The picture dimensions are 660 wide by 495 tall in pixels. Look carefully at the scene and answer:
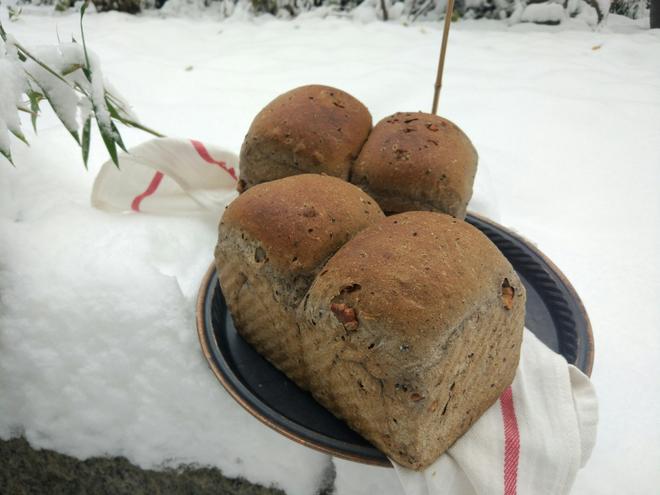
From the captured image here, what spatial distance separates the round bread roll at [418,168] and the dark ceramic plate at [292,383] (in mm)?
191

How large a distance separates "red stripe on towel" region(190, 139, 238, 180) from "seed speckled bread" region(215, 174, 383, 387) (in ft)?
1.34

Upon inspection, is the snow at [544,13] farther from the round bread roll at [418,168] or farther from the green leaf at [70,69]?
the green leaf at [70,69]

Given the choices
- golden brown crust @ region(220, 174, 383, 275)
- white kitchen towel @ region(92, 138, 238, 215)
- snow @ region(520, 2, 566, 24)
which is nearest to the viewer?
golden brown crust @ region(220, 174, 383, 275)

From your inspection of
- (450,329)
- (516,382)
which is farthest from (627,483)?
(450,329)

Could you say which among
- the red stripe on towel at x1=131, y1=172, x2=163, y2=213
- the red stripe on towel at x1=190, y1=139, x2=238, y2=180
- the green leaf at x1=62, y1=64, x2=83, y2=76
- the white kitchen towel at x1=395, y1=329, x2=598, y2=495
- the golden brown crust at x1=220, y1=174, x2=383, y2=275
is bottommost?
the white kitchen towel at x1=395, y1=329, x2=598, y2=495

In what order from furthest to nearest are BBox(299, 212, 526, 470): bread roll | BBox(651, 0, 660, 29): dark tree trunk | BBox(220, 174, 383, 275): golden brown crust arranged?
BBox(651, 0, 660, 29): dark tree trunk → BBox(220, 174, 383, 275): golden brown crust → BBox(299, 212, 526, 470): bread roll

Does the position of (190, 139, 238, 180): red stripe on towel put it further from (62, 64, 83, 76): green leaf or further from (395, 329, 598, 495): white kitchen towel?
(395, 329, 598, 495): white kitchen towel

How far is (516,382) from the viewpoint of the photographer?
0.80 meters

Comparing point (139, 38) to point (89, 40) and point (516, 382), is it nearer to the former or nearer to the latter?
point (89, 40)

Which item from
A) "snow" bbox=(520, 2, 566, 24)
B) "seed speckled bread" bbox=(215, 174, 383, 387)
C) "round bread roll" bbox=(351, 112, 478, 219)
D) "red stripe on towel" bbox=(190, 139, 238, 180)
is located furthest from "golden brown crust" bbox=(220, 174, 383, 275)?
"snow" bbox=(520, 2, 566, 24)

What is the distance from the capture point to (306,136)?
98cm

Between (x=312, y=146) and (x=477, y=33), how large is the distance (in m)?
1.97

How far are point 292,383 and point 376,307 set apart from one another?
266mm

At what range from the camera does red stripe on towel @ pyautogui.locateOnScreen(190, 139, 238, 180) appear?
1.20 m
